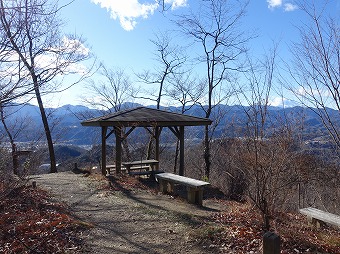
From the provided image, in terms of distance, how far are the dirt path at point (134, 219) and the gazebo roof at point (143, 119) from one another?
2419mm

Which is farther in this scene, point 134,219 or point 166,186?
point 166,186

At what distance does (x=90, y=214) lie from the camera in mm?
6344

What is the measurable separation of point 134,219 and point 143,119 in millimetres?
5318

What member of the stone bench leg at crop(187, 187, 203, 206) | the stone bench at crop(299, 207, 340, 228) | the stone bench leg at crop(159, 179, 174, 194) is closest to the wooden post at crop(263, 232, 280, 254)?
the stone bench at crop(299, 207, 340, 228)

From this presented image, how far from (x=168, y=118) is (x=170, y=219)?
5995 millimetres

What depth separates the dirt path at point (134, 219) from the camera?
465cm

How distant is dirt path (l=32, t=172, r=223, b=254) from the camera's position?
4.65 m

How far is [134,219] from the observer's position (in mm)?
6012

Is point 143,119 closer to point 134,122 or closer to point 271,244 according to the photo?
point 134,122

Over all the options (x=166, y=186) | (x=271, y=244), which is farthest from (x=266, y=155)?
(x=166, y=186)

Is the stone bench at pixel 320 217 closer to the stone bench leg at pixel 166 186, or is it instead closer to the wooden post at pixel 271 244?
the wooden post at pixel 271 244

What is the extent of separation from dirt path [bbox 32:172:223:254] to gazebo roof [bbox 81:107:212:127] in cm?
242

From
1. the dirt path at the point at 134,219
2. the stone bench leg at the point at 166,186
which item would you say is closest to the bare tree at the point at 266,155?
the dirt path at the point at 134,219

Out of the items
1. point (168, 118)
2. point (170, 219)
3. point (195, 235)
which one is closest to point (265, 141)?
point (195, 235)
